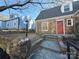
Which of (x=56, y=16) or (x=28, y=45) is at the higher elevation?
(x=56, y=16)

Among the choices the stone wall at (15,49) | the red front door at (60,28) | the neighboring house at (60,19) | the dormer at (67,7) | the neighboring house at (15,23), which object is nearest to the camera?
the stone wall at (15,49)

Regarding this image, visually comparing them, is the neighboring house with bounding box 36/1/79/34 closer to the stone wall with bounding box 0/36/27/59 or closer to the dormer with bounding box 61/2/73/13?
the dormer with bounding box 61/2/73/13

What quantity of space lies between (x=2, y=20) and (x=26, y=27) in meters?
0.82

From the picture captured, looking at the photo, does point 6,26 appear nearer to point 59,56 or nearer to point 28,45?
point 28,45

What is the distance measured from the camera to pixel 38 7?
5.27 metres

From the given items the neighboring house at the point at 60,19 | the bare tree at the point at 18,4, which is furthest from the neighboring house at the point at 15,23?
the neighboring house at the point at 60,19

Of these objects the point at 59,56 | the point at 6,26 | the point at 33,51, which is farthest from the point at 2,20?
the point at 59,56

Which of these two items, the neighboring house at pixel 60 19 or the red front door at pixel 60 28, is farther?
the red front door at pixel 60 28

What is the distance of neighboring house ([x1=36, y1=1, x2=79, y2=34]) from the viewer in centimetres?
845

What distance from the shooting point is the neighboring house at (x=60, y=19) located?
8.45 m

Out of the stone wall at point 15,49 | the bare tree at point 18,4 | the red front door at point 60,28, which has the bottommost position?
the stone wall at point 15,49

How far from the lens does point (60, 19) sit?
8930mm

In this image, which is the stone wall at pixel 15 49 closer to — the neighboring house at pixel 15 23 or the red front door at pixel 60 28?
the neighboring house at pixel 15 23

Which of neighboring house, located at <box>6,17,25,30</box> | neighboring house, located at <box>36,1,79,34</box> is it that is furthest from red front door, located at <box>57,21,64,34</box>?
neighboring house, located at <box>6,17,25,30</box>
